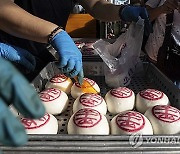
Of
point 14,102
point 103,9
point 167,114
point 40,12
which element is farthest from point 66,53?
point 103,9

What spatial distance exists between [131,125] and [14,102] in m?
0.62

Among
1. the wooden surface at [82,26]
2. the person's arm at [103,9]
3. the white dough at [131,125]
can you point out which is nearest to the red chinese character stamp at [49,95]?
the white dough at [131,125]

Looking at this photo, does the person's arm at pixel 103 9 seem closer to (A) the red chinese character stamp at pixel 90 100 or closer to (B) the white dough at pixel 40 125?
(A) the red chinese character stamp at pixel 90 100

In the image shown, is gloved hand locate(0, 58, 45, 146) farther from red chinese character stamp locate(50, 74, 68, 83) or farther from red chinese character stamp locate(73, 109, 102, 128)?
red chinese character stamp locate(50, 74, 68, 83)

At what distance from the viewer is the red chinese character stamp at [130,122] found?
0.96 m

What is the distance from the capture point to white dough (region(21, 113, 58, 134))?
3.17ft

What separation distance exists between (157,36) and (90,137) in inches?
53.8

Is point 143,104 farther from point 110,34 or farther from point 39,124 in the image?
point 110,34

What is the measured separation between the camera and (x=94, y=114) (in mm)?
1044

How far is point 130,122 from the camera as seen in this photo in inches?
38.5

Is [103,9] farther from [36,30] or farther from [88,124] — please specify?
[88,124]

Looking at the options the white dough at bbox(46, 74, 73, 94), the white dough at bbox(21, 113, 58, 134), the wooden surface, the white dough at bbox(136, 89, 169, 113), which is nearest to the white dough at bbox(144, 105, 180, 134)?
the white dough at bbox(136, 89, 169, 113)

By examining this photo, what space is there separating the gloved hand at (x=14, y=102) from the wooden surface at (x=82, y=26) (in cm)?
282

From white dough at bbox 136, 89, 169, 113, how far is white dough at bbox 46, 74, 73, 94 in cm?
42
